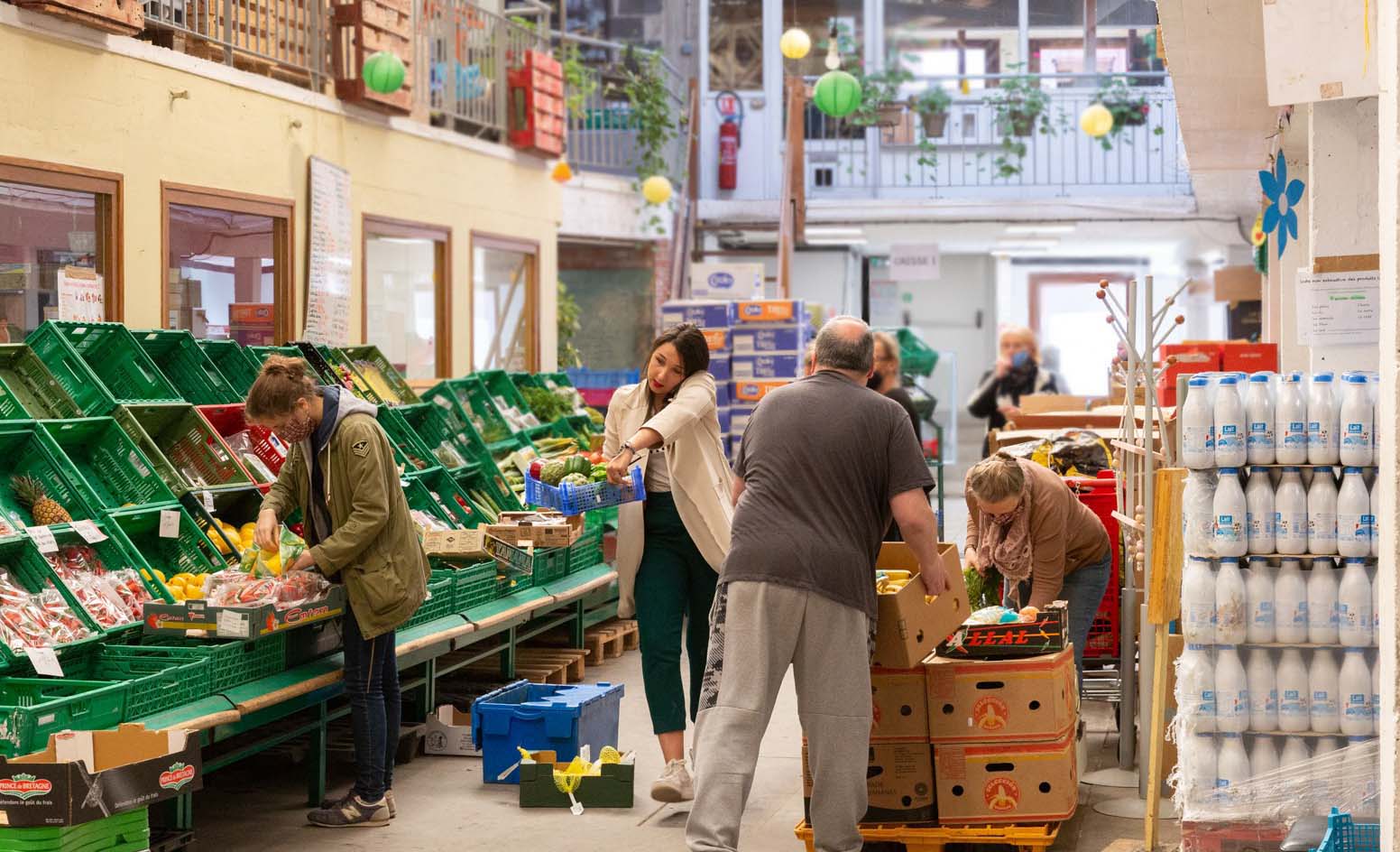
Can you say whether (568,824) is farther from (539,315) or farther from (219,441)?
(539,315)

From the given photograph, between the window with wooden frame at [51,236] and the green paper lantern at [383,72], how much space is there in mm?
2367

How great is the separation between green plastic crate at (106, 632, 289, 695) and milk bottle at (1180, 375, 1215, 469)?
11.0 ft

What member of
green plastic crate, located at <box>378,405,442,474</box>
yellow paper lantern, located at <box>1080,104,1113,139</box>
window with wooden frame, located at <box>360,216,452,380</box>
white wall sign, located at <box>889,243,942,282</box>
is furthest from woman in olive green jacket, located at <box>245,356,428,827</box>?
white wall sign, located at <box>889,243,942,282</box>

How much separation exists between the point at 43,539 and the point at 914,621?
3.10 m

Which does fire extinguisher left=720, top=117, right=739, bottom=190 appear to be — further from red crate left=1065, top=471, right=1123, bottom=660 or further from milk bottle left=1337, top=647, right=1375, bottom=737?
milk bottle left=1337, top=647, right=1375, bottom=737

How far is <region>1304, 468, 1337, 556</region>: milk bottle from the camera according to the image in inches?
192

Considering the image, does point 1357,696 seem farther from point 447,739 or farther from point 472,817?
point 447,739

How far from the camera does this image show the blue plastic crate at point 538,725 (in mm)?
6562

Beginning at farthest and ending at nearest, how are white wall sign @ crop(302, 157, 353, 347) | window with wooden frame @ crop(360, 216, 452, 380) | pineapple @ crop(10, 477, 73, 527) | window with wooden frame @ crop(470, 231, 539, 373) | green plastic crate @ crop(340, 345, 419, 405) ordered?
1. window with wooden frame @ crop(470, 231, 539, 373)
2. window with wooden frame @ crop(360, 216, 452, 380)
3. white wall sign @ crop(302, 157, 353, 347)
4. green plastic crate @ crop(340, 345, 419, 405)
5. pineapple @ crop(10, 477, 73, 527)

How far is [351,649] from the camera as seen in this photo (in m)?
5.94

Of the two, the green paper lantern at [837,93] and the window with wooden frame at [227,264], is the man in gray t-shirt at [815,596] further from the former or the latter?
the green paper lantern at [837,93]

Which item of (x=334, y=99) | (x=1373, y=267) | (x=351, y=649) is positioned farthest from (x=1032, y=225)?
(x=351, y=649)

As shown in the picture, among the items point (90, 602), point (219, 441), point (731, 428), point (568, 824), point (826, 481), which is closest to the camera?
point (826, 481)

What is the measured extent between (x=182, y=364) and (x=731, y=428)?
4974 millimetres
